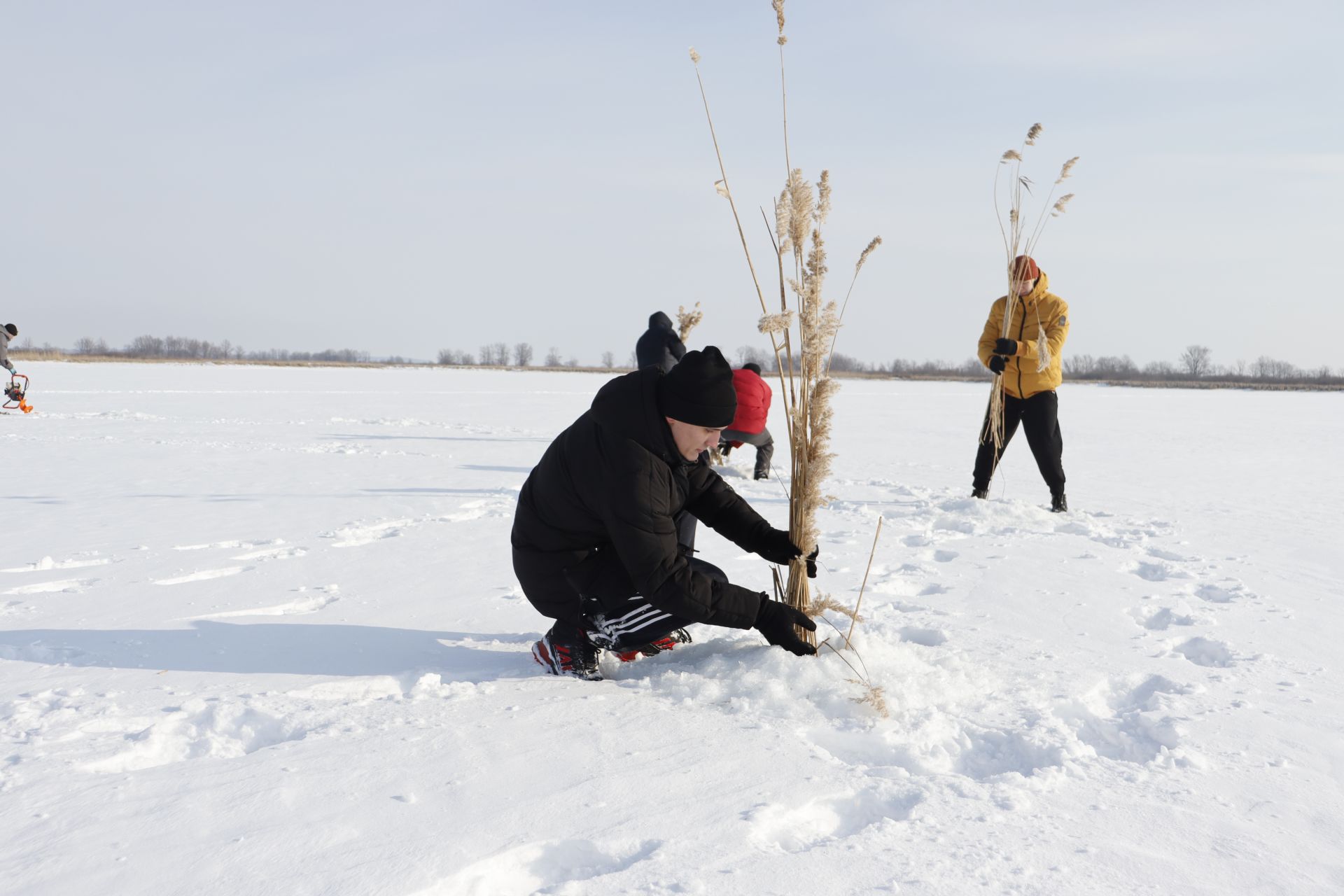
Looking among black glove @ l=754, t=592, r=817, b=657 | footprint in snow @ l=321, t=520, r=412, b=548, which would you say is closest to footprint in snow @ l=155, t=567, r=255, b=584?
footprint in snow @ l=321, t=520, r=412, b=548

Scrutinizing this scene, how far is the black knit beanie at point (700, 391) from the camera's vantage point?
220cm

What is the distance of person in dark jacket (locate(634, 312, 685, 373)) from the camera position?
6.42 metres

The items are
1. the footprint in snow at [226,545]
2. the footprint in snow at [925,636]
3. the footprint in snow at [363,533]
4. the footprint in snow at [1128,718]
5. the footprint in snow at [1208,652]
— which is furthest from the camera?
the footprint in snow at [363,533]

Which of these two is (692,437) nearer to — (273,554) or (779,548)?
(779,548)

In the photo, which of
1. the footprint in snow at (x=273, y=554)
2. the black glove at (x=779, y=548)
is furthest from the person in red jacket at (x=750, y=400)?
the footprint in snow at (x=273, y=554)

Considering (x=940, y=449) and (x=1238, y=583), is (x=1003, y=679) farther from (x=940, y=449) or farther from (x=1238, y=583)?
(x=940, y=449)

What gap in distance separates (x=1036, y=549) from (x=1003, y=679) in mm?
1949

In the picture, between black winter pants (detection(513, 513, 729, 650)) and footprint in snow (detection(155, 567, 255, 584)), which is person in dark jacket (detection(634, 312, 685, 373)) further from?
black winter pants (detection(513, 513, 729, 650))

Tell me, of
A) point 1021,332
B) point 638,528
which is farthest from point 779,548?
point 1021,332

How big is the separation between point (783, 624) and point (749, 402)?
141 centimetres

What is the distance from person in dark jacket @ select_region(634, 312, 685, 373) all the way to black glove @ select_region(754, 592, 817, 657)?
409 cm

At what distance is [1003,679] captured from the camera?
2.45m

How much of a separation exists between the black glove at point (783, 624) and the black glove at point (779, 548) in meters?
0.29

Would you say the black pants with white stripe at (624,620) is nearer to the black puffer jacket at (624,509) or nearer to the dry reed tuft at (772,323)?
the black puffer jacket at (624,509)
